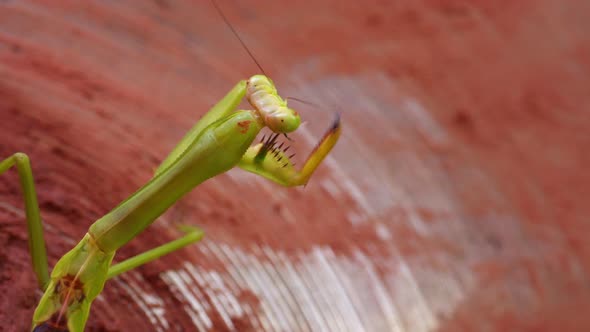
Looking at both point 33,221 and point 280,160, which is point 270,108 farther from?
point 33,221

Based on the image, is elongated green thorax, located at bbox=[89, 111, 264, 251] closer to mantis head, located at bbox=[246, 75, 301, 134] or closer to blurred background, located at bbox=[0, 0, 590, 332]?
mantis head, located at bbox=[246, 75, 301, 134]

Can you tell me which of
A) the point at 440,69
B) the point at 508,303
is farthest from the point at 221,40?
the point at 508,303

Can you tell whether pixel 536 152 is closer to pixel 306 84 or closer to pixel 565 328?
pixel 565 328

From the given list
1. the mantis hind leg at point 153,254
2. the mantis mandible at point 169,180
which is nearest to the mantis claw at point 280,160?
the mantis mandible at point 169,180

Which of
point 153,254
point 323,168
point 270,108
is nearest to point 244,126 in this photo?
point 270,108

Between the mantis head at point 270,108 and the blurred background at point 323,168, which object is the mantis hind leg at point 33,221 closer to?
the blurred background at point 323,168

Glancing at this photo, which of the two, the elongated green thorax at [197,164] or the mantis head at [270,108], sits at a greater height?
the mantis head at [270,108]

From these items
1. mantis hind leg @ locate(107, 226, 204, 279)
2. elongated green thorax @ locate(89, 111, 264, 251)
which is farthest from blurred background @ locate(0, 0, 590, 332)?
elongated green thorax @ locate(89, 111, 264, 251)
